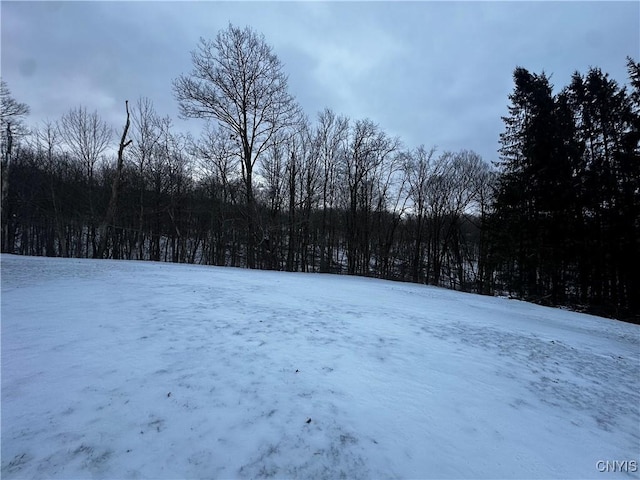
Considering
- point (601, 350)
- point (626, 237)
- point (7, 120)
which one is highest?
point (7, 120)

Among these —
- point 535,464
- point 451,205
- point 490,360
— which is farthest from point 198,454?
point 451,205

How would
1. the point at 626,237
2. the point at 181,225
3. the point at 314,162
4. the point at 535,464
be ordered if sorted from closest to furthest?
the point at 535,464 → the point at 626,237 → the point at 314,162 → the point at 181,225

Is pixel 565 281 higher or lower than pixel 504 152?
lower

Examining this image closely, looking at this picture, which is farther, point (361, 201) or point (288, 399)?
point (361, 201)

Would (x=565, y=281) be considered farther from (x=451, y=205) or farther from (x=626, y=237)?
(x=451, y=205)

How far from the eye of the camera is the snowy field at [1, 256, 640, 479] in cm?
208

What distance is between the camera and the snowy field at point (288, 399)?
208 centimetres

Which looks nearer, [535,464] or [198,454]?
[198,454]

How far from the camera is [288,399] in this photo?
2861 mm

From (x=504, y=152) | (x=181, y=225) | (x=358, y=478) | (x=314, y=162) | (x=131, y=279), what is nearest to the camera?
(x=358, y=478)

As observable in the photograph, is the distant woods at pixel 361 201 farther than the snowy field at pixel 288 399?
Yes

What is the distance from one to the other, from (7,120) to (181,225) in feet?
50.9

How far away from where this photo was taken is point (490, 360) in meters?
4.51

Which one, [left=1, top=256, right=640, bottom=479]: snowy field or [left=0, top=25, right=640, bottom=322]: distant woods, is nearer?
[left=1, top=256, right=640, bottom=479]: snowy field
